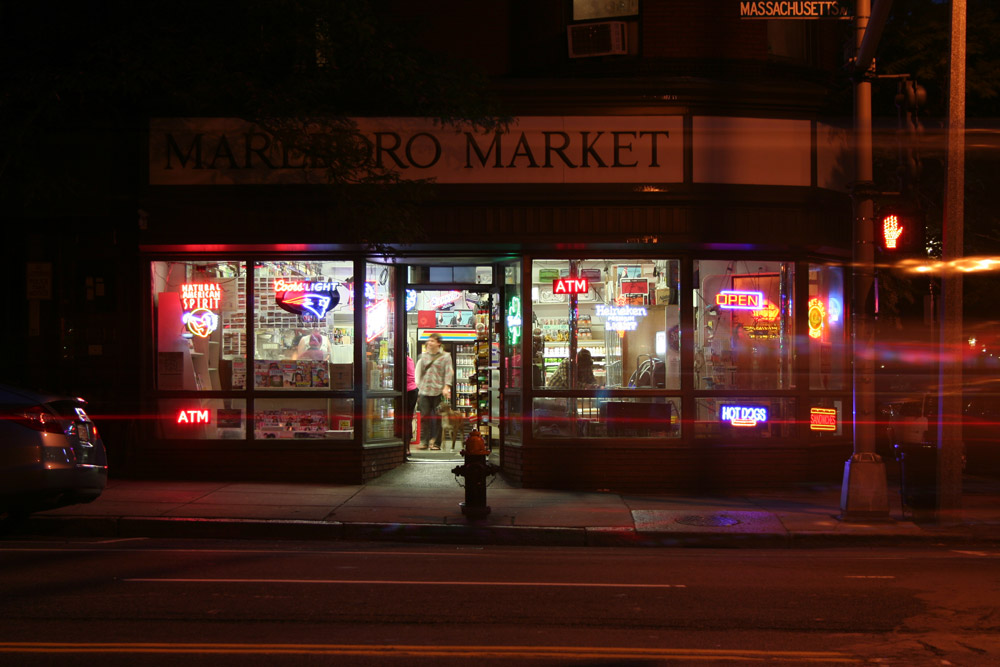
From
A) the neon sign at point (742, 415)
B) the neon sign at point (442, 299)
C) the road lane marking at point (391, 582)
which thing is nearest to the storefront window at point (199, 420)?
the neon sign at point (442, 299)

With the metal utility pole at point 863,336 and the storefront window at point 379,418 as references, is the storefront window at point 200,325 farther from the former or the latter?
the metal utility pole at point 863,336

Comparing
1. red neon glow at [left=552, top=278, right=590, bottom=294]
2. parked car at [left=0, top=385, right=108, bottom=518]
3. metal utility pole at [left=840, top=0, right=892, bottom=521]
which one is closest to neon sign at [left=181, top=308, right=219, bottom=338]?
parked car at [left=0, top=385, right=108, bottom=518]

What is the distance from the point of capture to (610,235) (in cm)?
1321

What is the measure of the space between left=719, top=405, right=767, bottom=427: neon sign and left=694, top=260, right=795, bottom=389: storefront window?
11.9 inches

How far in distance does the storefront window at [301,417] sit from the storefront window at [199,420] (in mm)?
295

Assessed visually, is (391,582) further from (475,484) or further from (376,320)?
(376,320)

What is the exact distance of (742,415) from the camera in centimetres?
1360

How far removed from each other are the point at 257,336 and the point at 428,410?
9.46ft

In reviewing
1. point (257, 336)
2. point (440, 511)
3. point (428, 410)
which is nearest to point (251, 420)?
point (257, 336)

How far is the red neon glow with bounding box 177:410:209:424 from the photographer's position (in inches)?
545

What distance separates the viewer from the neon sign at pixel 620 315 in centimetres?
1362

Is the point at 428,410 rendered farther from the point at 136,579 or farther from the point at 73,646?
the point at 73,646

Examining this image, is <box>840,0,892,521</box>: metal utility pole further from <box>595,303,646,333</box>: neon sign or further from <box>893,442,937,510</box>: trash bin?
<box>595,303,646,333</box>: neon sign

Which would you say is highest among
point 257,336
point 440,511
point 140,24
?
point 140,24
